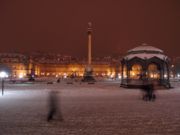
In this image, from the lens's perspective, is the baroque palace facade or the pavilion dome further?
the baroque palace facade

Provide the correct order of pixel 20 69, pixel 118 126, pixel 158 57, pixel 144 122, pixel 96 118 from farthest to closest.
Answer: pixel 20 69 → pixel 158 57 → pixel 96 118 → pixel 144 122 → pixel 118 126

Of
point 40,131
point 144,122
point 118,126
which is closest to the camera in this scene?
point 40,131

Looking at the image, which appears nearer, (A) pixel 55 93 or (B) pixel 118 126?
(B) pixel 118 126

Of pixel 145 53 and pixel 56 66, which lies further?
pixel 56 66

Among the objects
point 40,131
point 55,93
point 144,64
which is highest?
point 144,64

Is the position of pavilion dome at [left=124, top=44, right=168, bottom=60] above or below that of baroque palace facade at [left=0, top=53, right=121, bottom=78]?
below

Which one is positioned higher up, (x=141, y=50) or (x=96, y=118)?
(x=141, y=50)

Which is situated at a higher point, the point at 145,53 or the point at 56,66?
the point at 56,66

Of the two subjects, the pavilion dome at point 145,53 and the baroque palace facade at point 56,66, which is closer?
the pavilion dome at point 145,53

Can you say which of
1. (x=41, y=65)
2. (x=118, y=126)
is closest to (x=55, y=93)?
(x=118, y=126)

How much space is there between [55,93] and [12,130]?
13.1 feet

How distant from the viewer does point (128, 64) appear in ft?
142

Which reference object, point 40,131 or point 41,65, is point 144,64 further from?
point 41,65

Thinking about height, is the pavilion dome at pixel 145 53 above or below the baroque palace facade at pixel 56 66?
below
